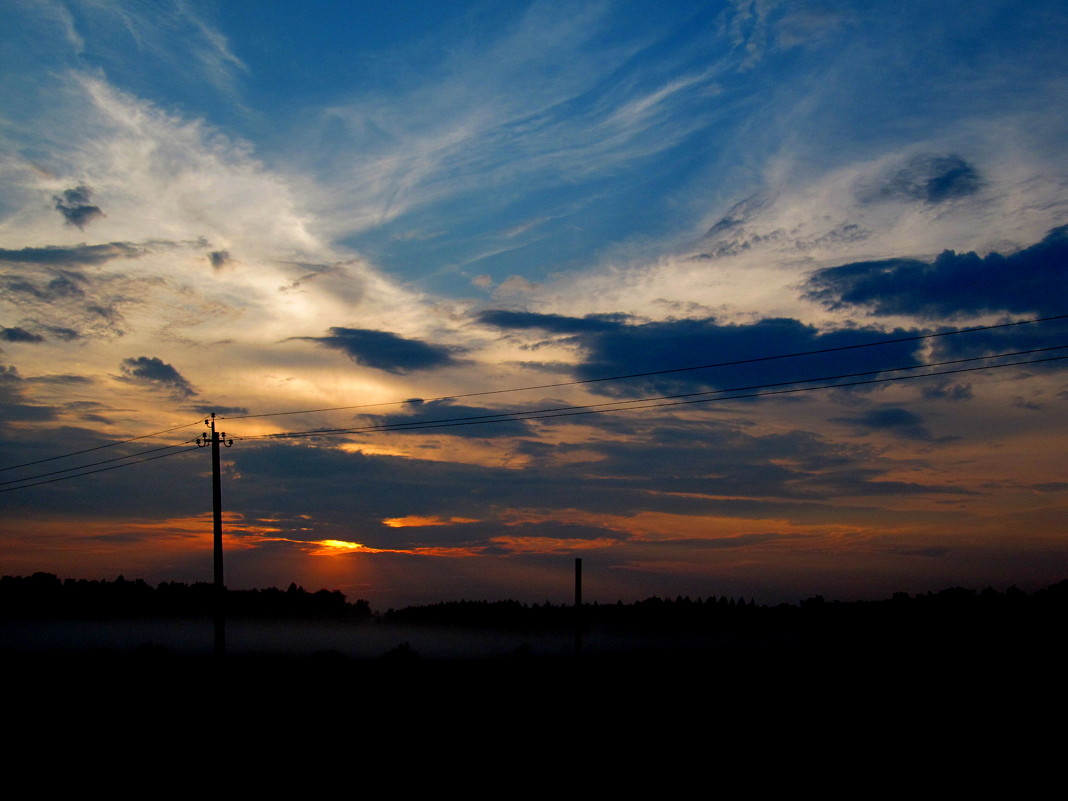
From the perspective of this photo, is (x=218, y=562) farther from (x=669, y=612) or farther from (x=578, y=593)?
(x=669, y=612)

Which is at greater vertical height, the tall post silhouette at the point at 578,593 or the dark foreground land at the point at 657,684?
the tall post silhouette at the point at 578,593

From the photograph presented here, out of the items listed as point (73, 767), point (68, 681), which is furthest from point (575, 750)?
point (68, 681)

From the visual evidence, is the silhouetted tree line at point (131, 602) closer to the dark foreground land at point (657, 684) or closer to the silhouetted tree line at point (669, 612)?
the silhouetted tree line at point (669, 612)

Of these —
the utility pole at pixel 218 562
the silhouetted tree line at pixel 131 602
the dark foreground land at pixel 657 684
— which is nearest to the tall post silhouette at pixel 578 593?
the dark foreground land at pixel 657 684

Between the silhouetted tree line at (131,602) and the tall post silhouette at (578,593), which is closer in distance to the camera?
the tall post silhouette at (578,593)

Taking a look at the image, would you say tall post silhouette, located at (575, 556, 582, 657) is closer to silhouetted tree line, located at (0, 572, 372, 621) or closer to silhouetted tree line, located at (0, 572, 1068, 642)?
silhouetted tree line, located at (0, 572, 1068, 642)

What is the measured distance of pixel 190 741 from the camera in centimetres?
2862

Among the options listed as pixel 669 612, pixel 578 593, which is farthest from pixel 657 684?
pixel 669 612

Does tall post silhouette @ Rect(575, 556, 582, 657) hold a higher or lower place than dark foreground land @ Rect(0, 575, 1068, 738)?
higher

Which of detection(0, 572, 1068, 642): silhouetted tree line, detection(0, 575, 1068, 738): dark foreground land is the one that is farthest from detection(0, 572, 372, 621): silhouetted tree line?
detection(0, 575, 1068, 738): dark foreground land

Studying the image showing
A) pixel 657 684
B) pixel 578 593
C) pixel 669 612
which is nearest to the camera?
pixel 578 593

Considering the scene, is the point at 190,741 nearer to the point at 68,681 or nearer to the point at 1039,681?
the point at 68,681

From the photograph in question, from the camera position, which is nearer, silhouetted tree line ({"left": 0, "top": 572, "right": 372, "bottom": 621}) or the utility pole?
the utility pole

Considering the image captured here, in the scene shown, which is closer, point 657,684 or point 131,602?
point 657,684
